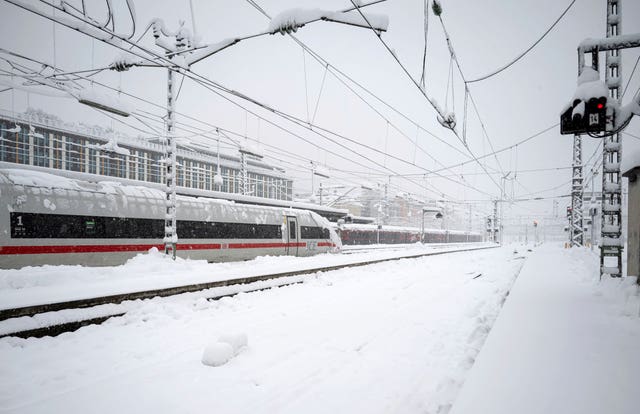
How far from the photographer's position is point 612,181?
28.0 ft

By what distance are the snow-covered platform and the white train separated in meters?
12.0

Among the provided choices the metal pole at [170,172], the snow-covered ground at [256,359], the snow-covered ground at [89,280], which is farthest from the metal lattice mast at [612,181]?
the metal pole at [170,172]

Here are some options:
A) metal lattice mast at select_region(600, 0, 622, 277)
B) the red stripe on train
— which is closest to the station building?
the red stripe on train

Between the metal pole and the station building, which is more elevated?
the station building

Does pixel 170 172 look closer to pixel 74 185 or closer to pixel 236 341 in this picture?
pixel 74 185

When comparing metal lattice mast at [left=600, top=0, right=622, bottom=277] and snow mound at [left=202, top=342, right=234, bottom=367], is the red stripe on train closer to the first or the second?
snow mound at [left=202, top=342, right=234, bottom=367]

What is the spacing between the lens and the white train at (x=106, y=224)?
31.8 ft

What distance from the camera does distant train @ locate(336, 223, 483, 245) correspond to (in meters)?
31.2

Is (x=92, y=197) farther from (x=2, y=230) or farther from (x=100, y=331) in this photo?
(x=100, y=331)

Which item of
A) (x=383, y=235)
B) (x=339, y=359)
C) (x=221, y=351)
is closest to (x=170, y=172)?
(x=221, y=351)

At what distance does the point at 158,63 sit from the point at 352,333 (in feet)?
27.7

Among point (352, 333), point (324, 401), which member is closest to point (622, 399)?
point (324, 401)

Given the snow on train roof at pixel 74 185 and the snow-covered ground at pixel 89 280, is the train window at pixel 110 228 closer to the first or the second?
the snow on train roof at pixel 74 185

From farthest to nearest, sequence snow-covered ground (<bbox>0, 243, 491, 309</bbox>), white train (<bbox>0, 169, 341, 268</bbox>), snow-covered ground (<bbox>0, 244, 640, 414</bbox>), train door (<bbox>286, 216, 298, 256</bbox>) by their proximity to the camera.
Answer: train door (<bbox>286, 216, 298, 256</bbox>) < white train (<bbox>0, 169, 341, 268</bbox>) < snow-covered ground (<bbox>0, 243, 491, 309</bbox>) < snow-covered ground (<bbox>0, 244, 640, 414</bbox>)
